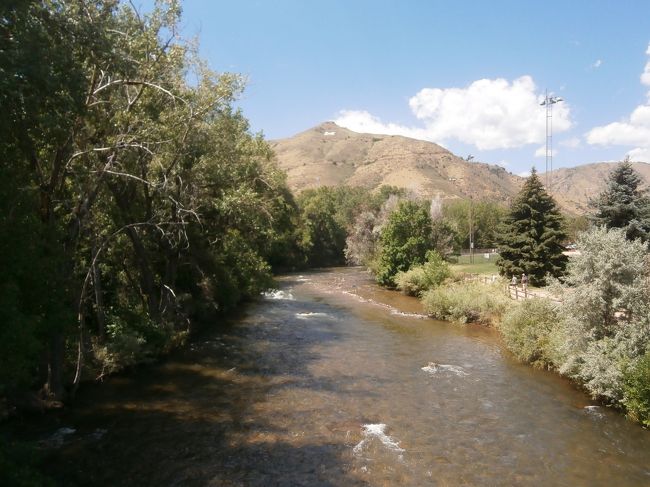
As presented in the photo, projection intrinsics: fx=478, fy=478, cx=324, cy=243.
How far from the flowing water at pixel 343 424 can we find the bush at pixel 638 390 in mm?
442

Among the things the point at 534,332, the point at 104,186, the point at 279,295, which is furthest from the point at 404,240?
the point at 104,186

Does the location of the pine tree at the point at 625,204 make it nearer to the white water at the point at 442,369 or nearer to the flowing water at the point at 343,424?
the flowing water at the point at 343,424

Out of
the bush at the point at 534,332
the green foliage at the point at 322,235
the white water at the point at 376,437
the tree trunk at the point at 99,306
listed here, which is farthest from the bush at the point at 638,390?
the green foliage at the point at 322,235

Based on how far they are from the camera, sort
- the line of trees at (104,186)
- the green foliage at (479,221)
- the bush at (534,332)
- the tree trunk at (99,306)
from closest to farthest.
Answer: the line of trees at (104,186), the tree trunk at (99,306), the bush at (534,332), the green foliage at (479,221)

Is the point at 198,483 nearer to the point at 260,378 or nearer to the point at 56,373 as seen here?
the point at 56,373

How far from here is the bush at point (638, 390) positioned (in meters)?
13.1

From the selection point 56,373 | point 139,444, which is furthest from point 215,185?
point 139,444

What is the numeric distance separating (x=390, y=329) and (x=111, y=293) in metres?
14.4

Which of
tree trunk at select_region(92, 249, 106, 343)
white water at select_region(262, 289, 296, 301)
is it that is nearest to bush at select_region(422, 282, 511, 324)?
white water at select_region(262, 289, 296, 301)

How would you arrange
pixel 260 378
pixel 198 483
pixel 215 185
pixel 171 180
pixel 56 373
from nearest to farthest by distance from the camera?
1. pixel 198 483
2. pixel 56 373
3. pixel 260 378
4. pixel 171 180
5. pixel 215 185

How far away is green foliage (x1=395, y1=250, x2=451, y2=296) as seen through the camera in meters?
36.9

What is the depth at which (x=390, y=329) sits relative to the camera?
86.9 ft

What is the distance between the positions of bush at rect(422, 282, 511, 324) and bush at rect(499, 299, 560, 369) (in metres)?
4.96

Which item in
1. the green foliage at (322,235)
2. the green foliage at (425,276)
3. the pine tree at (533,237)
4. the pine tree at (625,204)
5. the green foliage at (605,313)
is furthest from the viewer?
the green foliage at (322,235)
